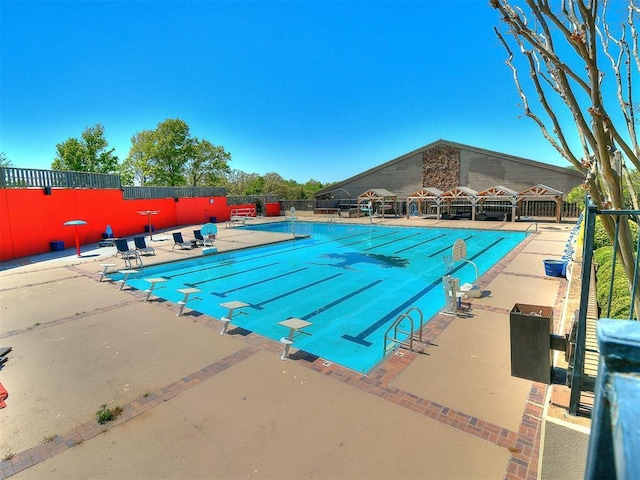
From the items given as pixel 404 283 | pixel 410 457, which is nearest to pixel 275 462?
pixel 410 457

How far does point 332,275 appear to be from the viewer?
12.5 metres

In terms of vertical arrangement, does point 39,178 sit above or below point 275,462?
above

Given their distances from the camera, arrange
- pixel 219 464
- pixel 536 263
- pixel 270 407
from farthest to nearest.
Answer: pixel 536 263
pixel 270 407
pixel 219 464

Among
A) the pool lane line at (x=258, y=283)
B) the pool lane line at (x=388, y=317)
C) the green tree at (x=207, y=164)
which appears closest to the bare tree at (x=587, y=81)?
the pool lane line at (x=388, y=317)

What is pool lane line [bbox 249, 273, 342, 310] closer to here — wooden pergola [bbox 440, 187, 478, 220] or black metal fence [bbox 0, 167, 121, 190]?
black metal fence [bbox 0, 167, 121, 190]

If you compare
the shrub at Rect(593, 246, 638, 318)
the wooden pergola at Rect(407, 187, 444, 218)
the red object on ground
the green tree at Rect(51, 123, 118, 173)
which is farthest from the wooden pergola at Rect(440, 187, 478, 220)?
the green tree at Rect(51, 123, 118, 173)

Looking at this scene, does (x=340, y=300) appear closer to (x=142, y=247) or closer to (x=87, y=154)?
(x=142, y=247)

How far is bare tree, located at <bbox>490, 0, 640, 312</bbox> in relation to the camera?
2.86 metres

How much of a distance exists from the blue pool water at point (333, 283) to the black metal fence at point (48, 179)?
7.99m

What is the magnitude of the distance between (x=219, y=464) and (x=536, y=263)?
12259 millimetres

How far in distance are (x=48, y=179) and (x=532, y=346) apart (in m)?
20.6

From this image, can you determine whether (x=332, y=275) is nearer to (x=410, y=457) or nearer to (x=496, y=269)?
(x=496, y=269)

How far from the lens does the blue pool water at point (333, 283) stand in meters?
7.66

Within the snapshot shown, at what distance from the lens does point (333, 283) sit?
11.5 meters
